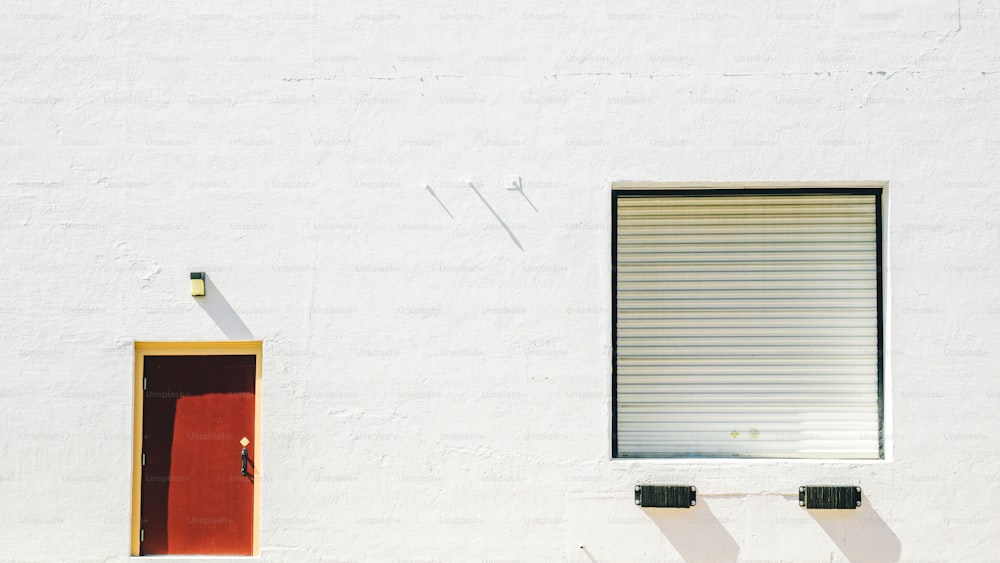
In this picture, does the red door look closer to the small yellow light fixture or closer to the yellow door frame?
the yellow door frame

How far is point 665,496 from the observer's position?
689 cm

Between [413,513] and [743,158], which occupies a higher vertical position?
[743,158]

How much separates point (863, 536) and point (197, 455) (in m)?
4.96

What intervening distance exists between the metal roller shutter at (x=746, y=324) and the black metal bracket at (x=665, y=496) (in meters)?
0.37

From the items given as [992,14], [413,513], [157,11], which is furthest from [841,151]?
[157,11]

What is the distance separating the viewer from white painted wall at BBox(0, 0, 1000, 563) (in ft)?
22.9

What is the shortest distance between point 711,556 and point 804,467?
0.94 metres

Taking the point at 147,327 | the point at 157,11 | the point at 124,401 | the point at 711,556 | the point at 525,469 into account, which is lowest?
the point at 711,556

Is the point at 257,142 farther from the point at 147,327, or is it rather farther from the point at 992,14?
the point at 992,14

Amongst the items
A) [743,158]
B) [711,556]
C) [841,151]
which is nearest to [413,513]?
[711,556]

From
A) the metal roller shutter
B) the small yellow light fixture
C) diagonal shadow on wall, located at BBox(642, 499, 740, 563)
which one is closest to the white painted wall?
diagonal shadow on wall, located at BBox(642, 499, 740, 563)

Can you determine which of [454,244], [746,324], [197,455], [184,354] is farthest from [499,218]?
[197,455]

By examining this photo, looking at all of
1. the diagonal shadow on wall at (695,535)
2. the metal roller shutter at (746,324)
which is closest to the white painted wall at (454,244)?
the diagonal shadow on wall at (695,535)

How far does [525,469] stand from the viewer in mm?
7016
